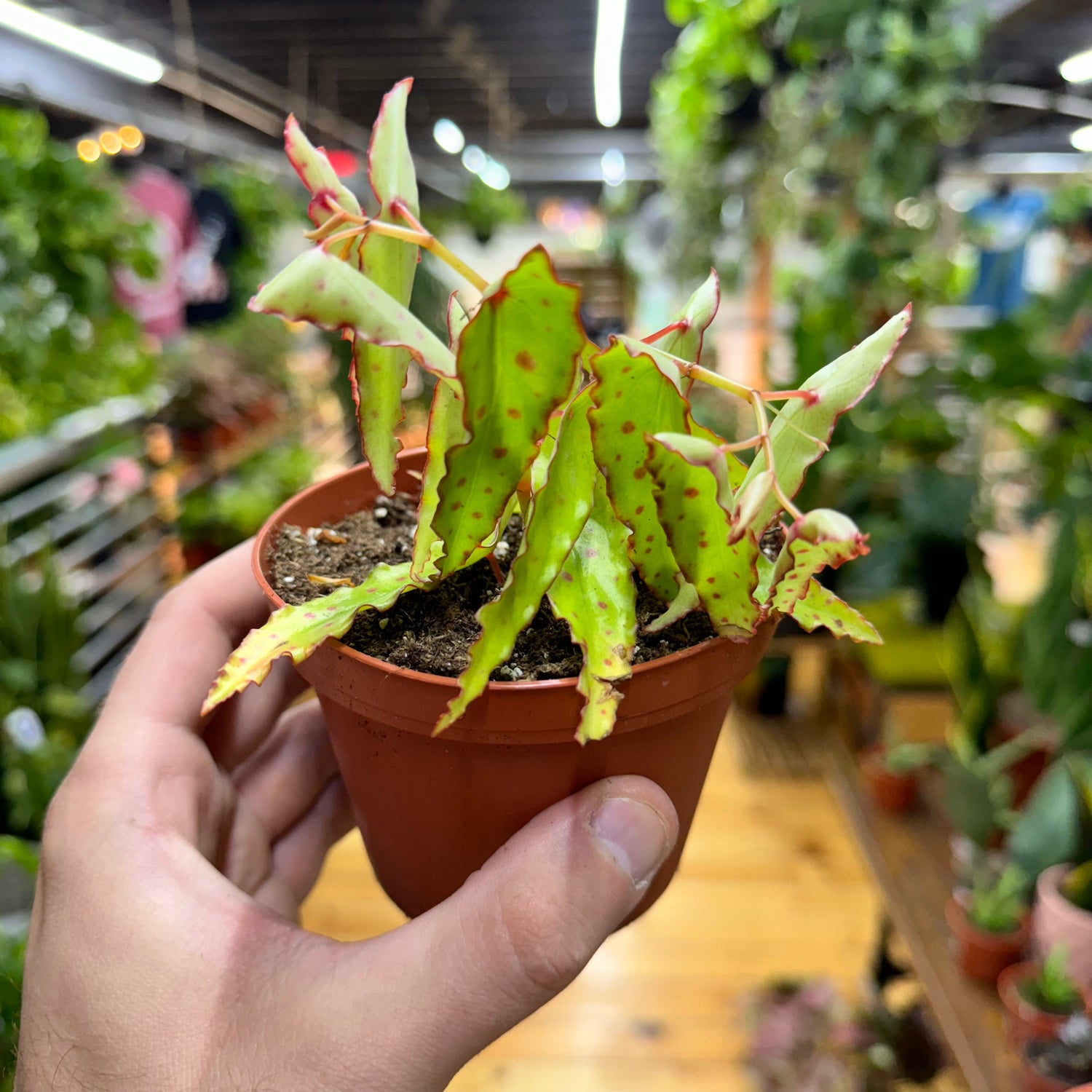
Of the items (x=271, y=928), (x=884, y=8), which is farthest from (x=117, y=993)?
(x=884, y=8)

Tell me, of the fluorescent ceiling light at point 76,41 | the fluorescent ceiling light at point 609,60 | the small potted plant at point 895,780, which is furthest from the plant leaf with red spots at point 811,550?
the fluorescent ceiling light at point 609,60

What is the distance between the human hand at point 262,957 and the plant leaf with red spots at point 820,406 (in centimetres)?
22

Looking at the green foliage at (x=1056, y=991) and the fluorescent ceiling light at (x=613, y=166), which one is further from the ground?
the fluorescent ceiling light at (x=613, y=166)

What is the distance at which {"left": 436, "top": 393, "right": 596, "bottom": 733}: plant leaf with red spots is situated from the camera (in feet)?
1.44

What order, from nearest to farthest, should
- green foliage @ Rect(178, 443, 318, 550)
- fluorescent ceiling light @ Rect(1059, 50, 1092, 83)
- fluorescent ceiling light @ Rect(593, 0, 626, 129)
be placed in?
1. green foliage @ Rect(178, 443, 318, 550)
2. fluorescent ceiling light @ Rect(1059, 50, 1092, 83)
3. fluorescent ceiling light @ Rect(593, 0, 626, 129)

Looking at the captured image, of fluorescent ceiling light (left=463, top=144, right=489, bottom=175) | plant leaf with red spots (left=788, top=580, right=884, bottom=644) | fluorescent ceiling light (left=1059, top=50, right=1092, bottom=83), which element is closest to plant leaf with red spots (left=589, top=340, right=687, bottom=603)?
plant leaf with red spots (left=788, top=580, right=884, bottom=644)

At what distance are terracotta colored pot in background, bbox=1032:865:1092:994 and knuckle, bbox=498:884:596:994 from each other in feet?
3.24

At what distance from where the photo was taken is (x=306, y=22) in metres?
4.13

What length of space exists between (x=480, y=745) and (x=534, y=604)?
0.38ft

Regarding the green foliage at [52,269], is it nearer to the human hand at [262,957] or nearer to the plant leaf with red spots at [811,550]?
the human hand at [262,957]

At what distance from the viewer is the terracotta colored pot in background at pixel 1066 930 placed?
1.14 metres

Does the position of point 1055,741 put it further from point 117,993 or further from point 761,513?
point 117,993

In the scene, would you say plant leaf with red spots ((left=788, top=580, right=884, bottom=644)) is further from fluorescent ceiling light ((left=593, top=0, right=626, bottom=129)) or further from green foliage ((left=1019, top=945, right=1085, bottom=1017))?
fluorescent ceiling light ((left=593, top=0, right=626, bottom=129))

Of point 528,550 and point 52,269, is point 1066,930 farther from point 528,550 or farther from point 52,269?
point 52,269
